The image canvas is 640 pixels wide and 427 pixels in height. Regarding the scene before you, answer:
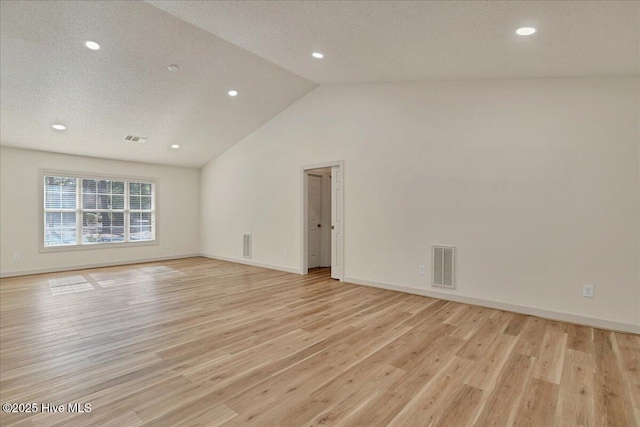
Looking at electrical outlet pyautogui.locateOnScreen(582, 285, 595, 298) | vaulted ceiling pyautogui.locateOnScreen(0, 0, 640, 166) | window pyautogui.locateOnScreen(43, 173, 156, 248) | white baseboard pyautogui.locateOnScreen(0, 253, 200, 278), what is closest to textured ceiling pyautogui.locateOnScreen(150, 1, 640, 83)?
vaulted ceiling pyautogui.locateOnScreen(0, 0, 640, 166)

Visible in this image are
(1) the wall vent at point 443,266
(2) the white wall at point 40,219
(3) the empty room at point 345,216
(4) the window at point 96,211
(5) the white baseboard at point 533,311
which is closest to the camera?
(3) the empty room at point 345,216

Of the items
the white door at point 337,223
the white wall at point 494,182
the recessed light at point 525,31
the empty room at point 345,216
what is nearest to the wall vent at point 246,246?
the empty room at point 345,216

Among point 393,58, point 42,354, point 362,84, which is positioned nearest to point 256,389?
point 42,354

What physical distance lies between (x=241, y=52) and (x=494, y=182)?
382 cm

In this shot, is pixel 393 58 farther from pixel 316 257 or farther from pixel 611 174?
pixel 316 257

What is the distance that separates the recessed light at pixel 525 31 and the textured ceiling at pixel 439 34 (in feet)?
0.15

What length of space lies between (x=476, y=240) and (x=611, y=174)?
152cm

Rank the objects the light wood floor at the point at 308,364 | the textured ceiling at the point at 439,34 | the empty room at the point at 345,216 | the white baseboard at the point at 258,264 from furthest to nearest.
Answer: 1. the white baseboard at the point at 258,264
2. the textured ceiling at the point at 439,34
3. the empty room at the point at 345,216
4. the light wood floor at the point at 308,364

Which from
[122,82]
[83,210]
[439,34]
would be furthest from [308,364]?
[83,210]

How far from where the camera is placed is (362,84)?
5.25 m

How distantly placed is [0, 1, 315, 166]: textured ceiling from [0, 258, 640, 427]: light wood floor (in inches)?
117

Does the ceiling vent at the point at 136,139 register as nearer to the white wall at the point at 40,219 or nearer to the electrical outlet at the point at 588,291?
the white wall at the point at 40,219

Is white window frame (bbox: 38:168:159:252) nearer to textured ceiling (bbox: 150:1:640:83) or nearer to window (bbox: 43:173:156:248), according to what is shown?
window (bbox: 43:173:156:248)

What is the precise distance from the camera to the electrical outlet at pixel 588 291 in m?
3.48
